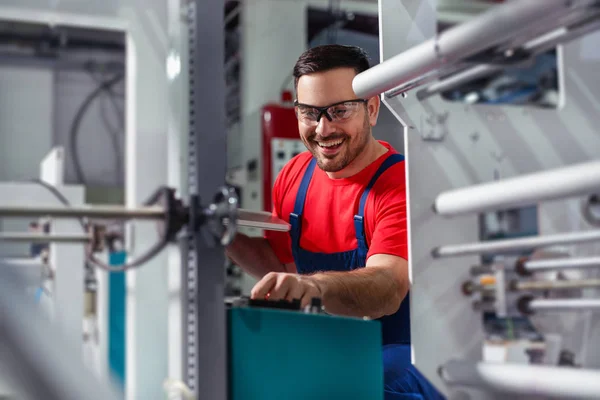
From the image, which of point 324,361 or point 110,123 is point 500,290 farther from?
point 110,123

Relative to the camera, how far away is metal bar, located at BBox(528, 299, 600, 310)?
42.2 inches

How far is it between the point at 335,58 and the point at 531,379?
1171 mm

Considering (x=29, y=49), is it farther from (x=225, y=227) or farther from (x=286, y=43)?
(x=225, y=227)

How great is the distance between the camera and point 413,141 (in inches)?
46.1

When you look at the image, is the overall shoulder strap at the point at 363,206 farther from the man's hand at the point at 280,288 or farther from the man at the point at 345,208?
the man's hand at the point at 280,288

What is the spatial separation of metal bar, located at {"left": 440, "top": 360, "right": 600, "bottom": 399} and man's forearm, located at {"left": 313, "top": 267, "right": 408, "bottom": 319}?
427 millimetres

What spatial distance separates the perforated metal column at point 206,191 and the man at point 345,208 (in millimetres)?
434

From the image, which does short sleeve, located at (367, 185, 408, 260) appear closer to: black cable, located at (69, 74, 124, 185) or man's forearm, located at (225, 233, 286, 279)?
man's forearm, located at (225, 233, 286, 279)

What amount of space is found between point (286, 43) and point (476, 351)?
3.44 meters

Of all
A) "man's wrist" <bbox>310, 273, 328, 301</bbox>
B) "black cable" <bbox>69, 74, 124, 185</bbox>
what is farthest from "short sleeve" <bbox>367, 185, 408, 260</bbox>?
"black cable" <bbox>69, 74, 124, 185</bbox>

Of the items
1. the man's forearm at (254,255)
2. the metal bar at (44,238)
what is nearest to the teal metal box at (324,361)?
the metal bar at (44,238)

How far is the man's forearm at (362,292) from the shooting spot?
1.42 metres

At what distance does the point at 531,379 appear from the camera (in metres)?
0.87

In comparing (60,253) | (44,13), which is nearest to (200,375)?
(60,253)
